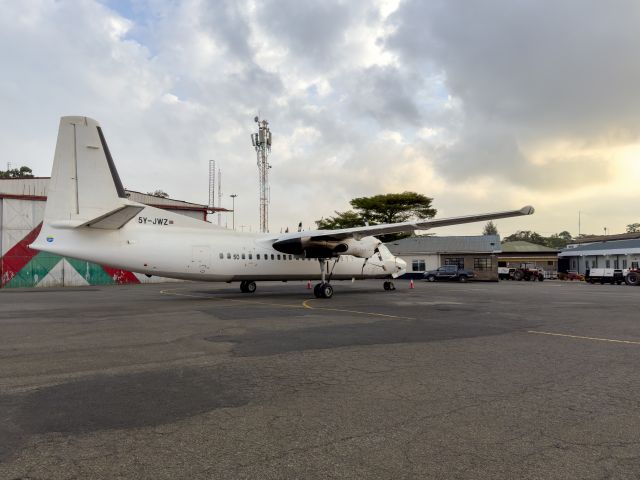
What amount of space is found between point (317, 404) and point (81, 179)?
13.7 m

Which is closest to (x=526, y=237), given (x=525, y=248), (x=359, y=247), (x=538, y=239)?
(x=538, y=239)

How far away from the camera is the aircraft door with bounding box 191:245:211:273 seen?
17.9m

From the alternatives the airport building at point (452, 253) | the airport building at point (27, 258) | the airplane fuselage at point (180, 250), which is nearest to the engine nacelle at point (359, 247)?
the airplane fuselage at point (180, 250)

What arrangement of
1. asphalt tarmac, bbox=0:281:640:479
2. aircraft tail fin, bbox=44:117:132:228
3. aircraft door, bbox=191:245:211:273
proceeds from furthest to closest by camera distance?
aircraft door, bbox=191:245:211:273, aircraft tail fin, bbox=44:117:132:228, asphalt tarmac, bbox=0:281:640:479

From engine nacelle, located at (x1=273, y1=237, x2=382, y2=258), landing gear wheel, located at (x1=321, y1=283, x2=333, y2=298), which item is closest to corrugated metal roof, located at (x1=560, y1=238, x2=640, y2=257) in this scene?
engine nacelle, located at (x1=273, y1=237, x2=382, y2=258)

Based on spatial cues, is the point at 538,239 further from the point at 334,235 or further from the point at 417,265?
the point at 334,235

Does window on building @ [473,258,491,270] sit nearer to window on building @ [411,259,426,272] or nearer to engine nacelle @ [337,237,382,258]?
window on building @ [411,259,426,272]

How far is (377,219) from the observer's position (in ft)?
196

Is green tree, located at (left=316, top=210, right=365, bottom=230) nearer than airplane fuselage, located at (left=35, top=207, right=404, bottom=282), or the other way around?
airplane fuselage, located at (left=35, top=207, right=404, bottom=282)

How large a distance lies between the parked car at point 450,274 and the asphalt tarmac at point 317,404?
3442 cm

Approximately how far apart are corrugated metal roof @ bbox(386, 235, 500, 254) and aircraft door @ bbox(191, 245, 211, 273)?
3695 cm

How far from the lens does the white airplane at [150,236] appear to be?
14.9 metres

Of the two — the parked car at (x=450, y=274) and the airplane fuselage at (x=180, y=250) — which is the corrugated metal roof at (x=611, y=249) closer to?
the parked car at (x=450, y=274)

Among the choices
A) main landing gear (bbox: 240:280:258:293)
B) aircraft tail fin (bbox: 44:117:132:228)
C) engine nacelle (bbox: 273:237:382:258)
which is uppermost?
aircraft tail fin (bbox: 44:117:132:228)
